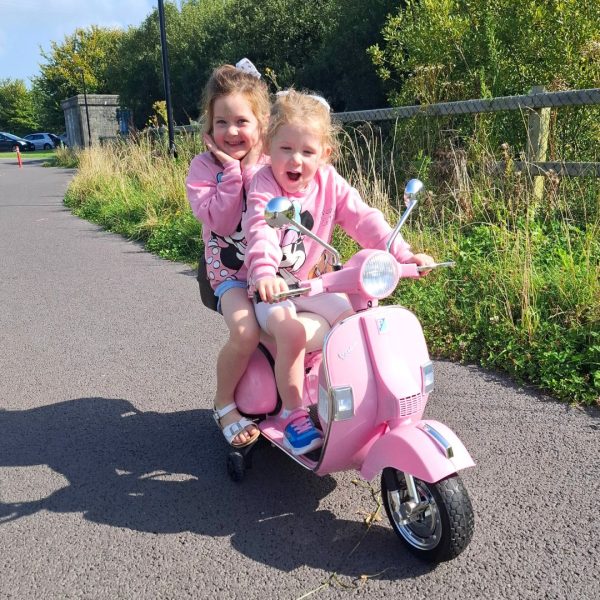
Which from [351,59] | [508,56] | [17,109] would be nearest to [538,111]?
[508,56]

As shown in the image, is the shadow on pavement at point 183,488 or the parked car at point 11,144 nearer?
the shadow on pavement at point 183,488

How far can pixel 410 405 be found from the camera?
235 cm

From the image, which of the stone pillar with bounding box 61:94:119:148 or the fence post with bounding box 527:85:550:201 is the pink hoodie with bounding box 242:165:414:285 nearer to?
the fence post with bounding box 527:85:550:201

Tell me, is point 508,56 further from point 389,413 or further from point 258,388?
point 389,413

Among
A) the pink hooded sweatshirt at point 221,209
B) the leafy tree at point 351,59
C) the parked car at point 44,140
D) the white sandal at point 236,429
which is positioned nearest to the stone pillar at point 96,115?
the leafy tree at point 351,59

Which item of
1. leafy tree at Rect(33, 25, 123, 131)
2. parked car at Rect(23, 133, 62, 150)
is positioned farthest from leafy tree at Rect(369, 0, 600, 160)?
parked car at Rect(23, 133, 62, 150)

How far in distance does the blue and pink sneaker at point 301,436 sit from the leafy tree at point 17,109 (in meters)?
61.7

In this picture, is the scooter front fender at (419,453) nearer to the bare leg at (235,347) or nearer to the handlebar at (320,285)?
the handlebar at (320,285)

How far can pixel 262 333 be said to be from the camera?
2803 millimetres

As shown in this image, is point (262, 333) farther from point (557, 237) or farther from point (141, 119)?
point (141, 119)

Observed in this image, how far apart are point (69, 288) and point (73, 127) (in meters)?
29.5

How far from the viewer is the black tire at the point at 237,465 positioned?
2854 mm

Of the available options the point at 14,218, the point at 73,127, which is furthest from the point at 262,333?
the point at 73,127

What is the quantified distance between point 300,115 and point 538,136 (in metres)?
4.17
